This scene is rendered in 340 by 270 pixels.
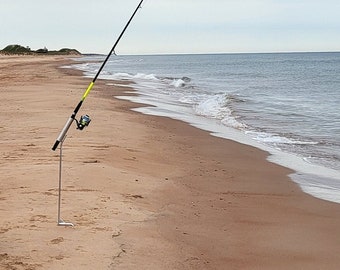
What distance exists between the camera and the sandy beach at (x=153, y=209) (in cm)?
502

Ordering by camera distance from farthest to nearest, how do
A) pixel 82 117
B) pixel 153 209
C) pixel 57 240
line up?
pixel 153 209, pixel 82 117, pixel 57 240

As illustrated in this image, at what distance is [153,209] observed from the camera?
259 inches

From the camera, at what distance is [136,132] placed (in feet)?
40.9

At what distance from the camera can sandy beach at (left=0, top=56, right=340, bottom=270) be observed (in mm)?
5023

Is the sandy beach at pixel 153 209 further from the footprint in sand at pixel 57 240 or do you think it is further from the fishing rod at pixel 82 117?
the fishing rod at pixel 82 117

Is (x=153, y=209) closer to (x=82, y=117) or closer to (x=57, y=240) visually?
(x=82, y=117)

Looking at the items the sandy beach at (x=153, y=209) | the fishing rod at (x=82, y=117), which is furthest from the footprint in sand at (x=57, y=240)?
the fishing rod at (x=82, y=117)

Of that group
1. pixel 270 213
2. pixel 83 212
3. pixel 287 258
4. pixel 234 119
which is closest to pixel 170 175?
pixel 270 213

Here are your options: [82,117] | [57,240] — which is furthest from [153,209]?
[57,240]

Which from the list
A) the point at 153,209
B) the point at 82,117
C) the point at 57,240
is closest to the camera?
the point at 57,240

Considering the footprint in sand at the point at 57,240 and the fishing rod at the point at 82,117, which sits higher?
the fishing rod at the point at 82,117

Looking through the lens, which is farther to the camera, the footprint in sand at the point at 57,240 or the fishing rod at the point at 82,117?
the fishing rod at the point at 82,117

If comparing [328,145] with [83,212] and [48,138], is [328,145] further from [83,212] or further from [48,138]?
[83,212]

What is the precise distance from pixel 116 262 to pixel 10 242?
1.02m
